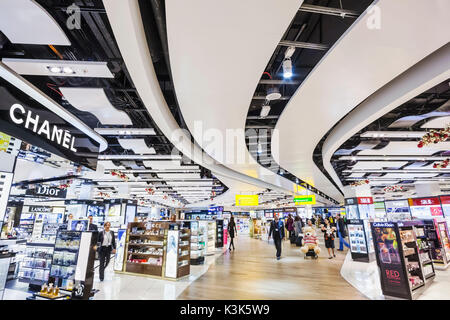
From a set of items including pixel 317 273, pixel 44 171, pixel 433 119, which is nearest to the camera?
pixel 433 119

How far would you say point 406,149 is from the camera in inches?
286

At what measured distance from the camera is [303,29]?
3297 mm

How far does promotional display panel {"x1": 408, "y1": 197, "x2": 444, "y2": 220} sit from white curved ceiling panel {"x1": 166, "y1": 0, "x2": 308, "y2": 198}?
948 cm

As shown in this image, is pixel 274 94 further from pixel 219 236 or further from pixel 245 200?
pixel 219 236

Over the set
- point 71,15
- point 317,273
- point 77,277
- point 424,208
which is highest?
point 71,15

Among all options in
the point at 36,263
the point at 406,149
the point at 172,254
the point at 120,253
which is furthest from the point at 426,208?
the point at 36,263

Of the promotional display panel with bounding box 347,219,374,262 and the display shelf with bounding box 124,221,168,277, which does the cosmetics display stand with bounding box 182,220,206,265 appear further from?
the promotional display panel with bounding box 347,219,374,262

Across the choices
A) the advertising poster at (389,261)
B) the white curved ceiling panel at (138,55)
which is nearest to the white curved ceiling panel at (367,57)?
the white curved ceiling panel at (138,55)

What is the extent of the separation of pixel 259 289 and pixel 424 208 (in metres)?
8.58

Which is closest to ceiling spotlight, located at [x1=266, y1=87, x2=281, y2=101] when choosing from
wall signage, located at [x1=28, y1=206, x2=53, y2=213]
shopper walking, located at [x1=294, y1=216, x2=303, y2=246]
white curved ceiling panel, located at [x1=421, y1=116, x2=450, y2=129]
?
white curved ceiling panel, located at [x1=421, y1=116, x2=450, y2=129]

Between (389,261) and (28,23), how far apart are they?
23.2ft
